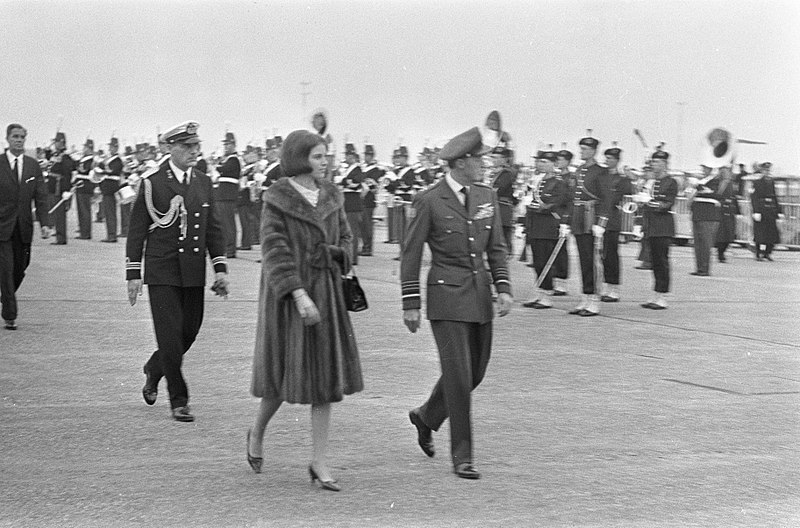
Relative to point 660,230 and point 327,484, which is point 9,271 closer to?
point 327,484

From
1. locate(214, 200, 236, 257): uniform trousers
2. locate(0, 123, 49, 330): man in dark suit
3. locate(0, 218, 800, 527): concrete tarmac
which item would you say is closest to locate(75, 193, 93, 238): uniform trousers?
locate(214, 200, 236, 257): uniform trousers

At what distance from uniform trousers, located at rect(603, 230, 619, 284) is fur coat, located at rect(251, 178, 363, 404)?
9460 mm

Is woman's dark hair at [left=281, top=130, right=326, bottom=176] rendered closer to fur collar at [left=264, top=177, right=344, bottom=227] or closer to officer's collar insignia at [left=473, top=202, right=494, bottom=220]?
fur collar at [left=264, top=177, right=344, bottom=227]

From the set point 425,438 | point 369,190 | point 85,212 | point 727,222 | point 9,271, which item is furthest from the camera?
point 85,212

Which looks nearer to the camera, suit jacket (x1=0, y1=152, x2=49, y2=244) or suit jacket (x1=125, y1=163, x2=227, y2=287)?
suit jacket (x1=125, y1=163, x2=227, y2=287)

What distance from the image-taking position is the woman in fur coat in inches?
264

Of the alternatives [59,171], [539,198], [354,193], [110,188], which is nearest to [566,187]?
[539,198]

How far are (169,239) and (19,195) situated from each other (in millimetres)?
4824

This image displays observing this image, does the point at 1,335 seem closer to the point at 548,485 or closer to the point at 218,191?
the point at 548,485

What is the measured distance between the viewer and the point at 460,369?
278 inches

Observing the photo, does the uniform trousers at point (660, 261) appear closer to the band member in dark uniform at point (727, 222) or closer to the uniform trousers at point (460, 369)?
the band member in dark uniform at point (727, 222)

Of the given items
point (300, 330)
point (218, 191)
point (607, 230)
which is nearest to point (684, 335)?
point (607, 230)

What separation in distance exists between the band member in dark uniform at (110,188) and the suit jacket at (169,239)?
1956cm

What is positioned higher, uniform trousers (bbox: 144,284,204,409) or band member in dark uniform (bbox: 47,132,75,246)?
band member in dark uniform (bbox: 47,132,75,246)
